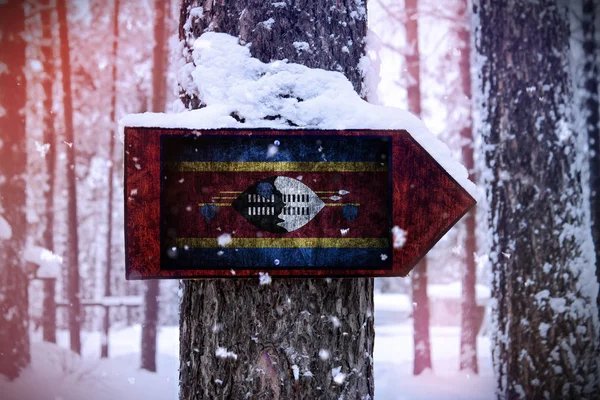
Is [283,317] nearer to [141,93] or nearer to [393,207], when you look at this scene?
[393,207]

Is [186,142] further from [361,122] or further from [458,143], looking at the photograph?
[458,143]

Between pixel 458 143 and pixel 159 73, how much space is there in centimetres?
541

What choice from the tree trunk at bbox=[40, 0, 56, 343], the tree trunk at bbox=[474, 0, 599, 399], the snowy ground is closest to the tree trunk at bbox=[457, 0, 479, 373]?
the snowy ground

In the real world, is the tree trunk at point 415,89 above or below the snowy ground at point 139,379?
above

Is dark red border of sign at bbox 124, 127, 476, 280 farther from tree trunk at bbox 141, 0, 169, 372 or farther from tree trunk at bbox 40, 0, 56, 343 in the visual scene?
tree trunk at bbox 40, 0, 56, 343

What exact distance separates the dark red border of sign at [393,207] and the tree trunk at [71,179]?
7288 mm

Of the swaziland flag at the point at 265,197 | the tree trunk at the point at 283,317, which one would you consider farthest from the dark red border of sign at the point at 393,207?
the tree trunk at the point at 283,317

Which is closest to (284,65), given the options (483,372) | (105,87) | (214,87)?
(214,87)

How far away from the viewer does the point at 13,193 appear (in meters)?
7.91

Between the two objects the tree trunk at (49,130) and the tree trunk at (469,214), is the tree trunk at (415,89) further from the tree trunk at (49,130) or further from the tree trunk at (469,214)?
the tree trunk at (49,130)

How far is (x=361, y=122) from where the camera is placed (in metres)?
1.24

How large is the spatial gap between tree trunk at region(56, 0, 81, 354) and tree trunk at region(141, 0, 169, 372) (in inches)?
67.5

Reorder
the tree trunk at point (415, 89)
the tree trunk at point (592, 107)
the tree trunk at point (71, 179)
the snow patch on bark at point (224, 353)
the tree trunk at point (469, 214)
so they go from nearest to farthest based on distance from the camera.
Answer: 1. the snow patch on bark at point (224, 353)
2. the tree trunk at point (592, 107)
3. the tree trunk at point (469, 214)
4. the tree trunk at point (415, 89)
5. the tree trunk at point (71, 179)

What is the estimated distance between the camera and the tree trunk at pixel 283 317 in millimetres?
1306
